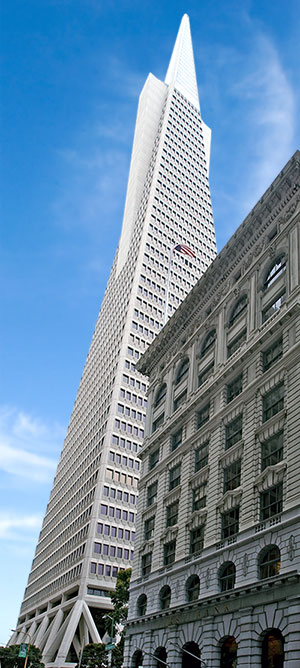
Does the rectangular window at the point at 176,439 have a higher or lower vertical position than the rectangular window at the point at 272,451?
higher

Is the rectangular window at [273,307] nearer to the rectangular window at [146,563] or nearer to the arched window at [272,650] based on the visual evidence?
the arched window at [272,650]

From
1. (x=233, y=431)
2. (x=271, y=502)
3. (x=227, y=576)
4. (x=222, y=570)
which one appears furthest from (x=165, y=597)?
(x=271, y=502)

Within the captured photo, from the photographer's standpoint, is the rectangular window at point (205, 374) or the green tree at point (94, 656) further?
the green tree at point (94, 656)

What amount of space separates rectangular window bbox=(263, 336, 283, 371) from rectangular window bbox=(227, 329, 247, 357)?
4.25 metres

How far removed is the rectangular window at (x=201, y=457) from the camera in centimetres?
4562

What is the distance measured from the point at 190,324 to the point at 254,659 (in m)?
31.0

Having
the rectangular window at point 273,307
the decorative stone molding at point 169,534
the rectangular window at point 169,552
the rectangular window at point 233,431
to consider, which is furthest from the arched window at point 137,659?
the rectangular window at point 273,307

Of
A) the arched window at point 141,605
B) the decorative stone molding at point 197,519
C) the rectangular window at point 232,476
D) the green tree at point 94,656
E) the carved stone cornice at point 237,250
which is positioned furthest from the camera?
the green tree at point 94,656

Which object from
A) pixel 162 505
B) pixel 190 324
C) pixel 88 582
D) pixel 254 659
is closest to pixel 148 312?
pixel 88 582

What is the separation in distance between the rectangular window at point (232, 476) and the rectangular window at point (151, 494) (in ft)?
44.7

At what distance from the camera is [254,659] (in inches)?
1246

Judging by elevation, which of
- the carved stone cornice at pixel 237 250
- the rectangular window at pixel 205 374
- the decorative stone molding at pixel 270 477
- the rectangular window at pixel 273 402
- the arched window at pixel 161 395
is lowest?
the decorative stone molding at pixel 270 477

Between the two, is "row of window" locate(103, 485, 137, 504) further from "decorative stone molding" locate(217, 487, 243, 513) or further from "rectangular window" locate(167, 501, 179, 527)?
"decorative stone molding" locate(217, 487, 243, 513)

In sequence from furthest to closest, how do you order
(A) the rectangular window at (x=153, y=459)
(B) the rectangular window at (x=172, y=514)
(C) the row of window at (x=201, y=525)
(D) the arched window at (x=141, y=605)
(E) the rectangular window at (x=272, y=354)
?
(A) the rectangular window at (x=153, y=459) < (D) the arched window at (x=141, y=605) < (B) the rectangular window at (x=172, y=514) < (E) the rectangular window at (x=272, y=354) < (C) the row of window at (x=201, y=525)
